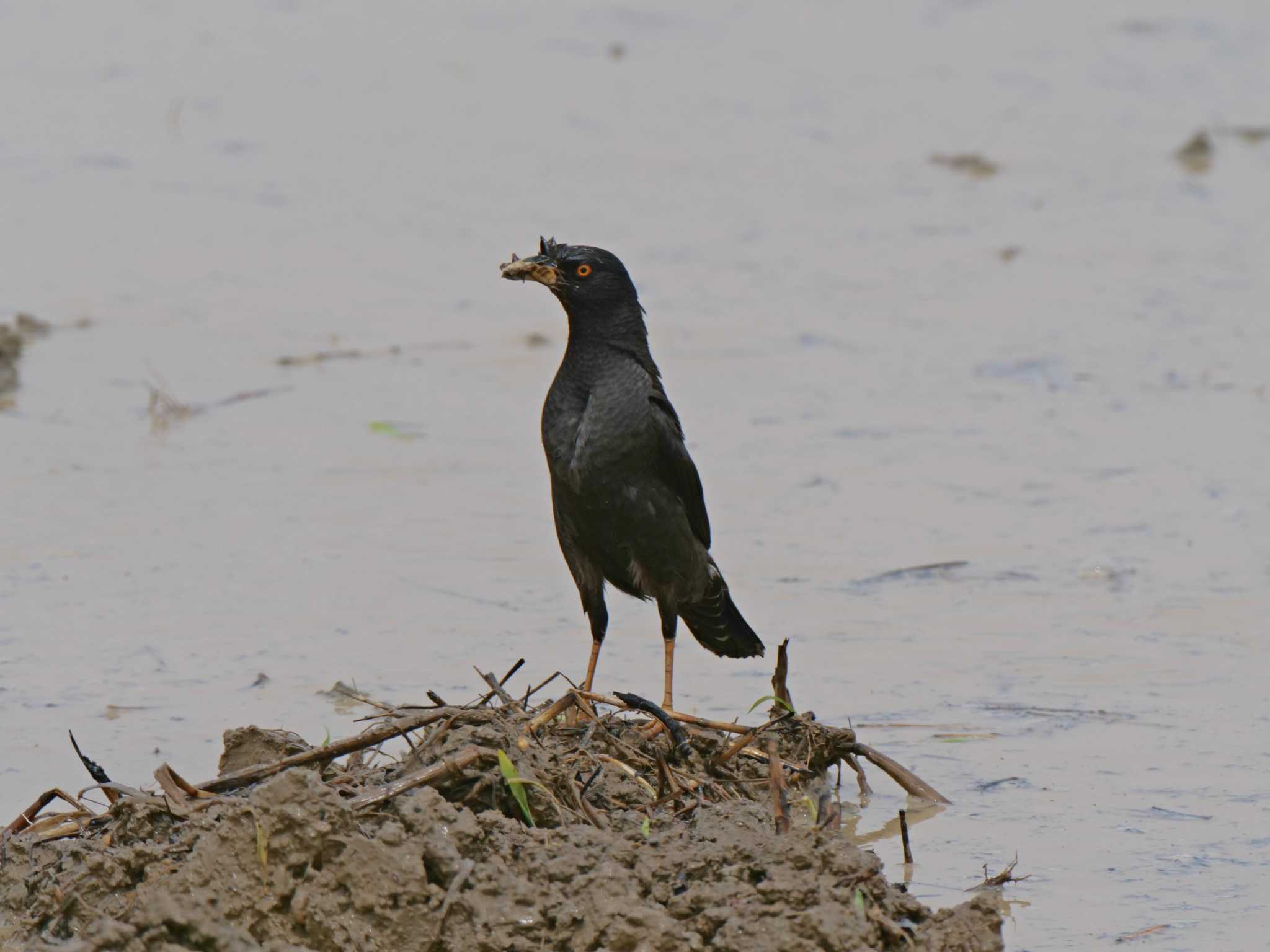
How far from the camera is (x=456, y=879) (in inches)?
160

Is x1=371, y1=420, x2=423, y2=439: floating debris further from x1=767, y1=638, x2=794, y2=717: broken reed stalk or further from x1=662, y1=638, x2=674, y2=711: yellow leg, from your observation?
x1=767, y1=638, x2=794, y2=717: broken reed stalk

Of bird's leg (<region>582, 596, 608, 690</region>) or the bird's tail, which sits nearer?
bird's leg (<region>582, 596, 608, 690</region>)

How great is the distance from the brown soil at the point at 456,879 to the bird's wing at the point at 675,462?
1717mm

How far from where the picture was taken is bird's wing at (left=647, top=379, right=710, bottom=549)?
5988 millimetres

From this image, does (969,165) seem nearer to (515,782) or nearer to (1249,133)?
(1249,133)

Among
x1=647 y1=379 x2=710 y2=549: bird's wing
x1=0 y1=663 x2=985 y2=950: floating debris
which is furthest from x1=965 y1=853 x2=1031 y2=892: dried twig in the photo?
x1=647 y1=379 x2=710 y2=549: bird's wing

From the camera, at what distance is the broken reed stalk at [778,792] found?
4.47 metres

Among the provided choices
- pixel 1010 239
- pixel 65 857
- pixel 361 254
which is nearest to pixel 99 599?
pixel 65 857

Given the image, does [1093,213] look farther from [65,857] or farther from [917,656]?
[65,857]

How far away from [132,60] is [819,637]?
887 centimetres

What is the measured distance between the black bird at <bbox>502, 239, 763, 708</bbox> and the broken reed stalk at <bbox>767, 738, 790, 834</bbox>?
1141 mm

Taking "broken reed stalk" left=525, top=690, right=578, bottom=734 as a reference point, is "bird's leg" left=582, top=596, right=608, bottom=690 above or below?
above

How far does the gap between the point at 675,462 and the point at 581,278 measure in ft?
2.09

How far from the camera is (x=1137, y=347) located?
34.8 ft
